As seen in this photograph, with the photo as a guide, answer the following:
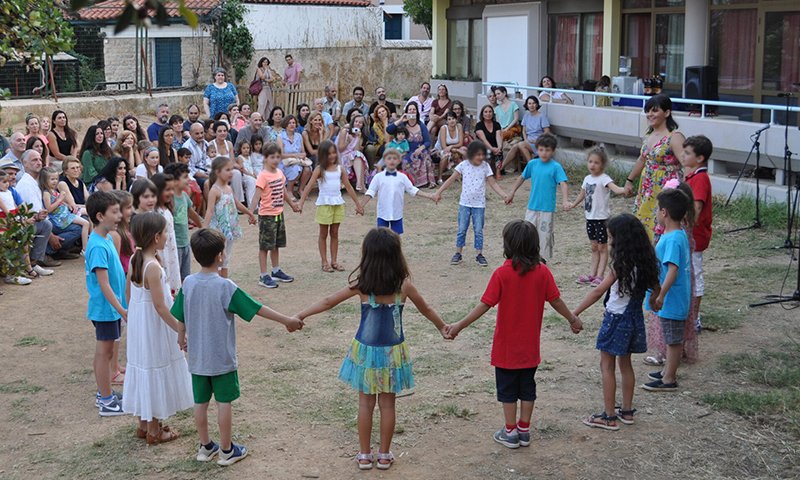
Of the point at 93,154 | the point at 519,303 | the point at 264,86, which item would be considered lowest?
the point at 519,303

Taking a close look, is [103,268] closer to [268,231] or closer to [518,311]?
[518,311]

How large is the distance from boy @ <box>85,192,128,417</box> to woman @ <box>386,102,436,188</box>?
396 inches

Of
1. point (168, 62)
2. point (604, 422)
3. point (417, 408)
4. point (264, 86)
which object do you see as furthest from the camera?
point (168, 62)

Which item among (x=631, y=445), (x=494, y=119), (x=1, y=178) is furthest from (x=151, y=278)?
(x=494, y=119)

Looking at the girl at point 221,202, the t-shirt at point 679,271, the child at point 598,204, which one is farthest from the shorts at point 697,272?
the girl at point 221,202

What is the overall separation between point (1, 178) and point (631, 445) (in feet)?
25.3

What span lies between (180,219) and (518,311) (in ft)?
13.2

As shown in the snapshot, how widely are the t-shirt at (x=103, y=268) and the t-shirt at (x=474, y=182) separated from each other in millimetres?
5094

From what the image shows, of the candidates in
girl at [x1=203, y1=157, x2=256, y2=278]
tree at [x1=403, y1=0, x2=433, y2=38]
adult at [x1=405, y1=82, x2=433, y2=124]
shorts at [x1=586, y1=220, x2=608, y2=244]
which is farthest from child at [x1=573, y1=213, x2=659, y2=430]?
tree at [x1=403, y1=0, x2=433, y2=38]

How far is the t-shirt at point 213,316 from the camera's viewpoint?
18.4 feet

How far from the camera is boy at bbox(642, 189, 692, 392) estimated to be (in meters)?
6.57

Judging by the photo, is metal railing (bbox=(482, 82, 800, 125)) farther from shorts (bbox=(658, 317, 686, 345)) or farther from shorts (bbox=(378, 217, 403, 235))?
shorts (bbox=(658, 317, 686, 345))

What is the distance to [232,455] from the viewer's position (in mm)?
5801

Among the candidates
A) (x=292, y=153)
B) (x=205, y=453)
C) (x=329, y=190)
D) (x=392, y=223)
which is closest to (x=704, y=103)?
(x=392, y=223)
